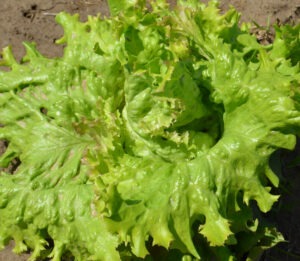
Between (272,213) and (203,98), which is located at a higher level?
(203,98)

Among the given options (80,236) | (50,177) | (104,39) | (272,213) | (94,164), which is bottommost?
(272,213)

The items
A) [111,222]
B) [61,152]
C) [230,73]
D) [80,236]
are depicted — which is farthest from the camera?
[61,152]

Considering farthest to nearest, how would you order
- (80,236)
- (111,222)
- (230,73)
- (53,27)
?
1. (53,27)
2. (80,236)
3. (230,73)
4. (111,222)

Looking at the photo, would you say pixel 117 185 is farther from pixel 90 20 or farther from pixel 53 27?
pixel 53 27

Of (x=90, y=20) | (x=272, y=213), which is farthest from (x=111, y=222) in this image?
(x=272, y=213)

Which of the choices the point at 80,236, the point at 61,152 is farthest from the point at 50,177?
the point at 80,236

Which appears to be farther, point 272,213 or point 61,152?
point 272,213
